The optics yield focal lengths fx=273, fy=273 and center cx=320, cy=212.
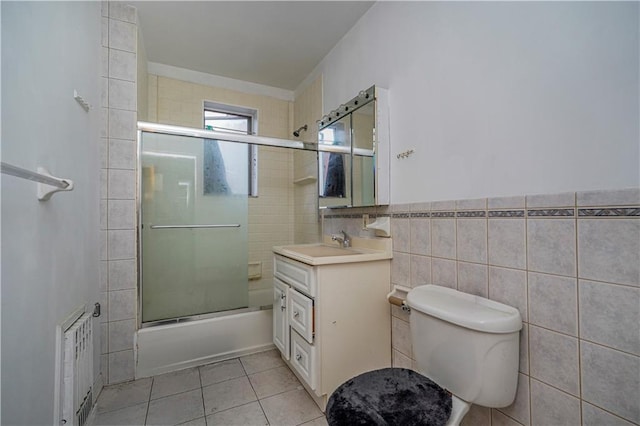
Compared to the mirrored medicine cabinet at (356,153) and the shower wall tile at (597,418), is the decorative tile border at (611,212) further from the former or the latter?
the mirrored medicine cabinet at (356,153)

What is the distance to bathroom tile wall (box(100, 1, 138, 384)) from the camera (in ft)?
5.69

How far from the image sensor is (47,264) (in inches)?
40.0

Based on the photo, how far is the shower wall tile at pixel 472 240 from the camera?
112cm

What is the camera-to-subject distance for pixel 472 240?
3.82 feet

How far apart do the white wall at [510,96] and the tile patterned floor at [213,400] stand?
1322 mm

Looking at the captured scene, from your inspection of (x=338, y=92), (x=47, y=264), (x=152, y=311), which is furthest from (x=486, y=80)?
(x=152, y=311)

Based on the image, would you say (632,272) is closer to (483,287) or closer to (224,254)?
(483,287)

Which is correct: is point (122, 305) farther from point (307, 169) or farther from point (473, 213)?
point (473, 213)

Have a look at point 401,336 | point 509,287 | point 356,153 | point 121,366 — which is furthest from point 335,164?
point 121,366

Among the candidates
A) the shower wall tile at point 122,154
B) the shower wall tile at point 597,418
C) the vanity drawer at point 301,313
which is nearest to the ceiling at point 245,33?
the shower wall tile at point 122,154

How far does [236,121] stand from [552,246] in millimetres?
2984

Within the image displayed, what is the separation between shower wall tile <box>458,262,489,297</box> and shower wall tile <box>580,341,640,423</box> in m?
0.33

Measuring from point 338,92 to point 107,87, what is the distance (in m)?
1.60

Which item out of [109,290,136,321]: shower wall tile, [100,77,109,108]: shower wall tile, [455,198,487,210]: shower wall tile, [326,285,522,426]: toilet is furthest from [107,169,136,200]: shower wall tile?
[455,198,487,210]: shower wall tile
